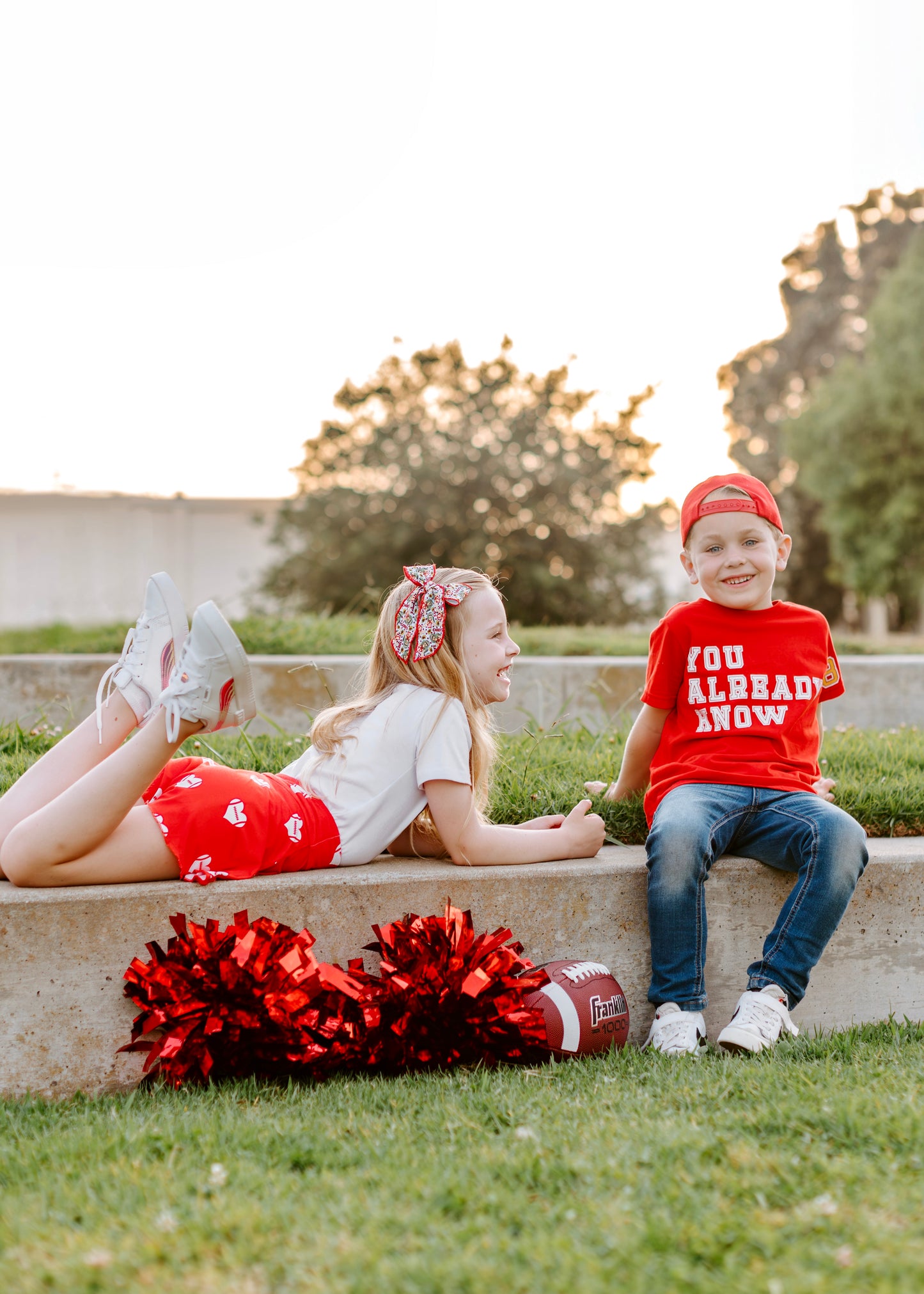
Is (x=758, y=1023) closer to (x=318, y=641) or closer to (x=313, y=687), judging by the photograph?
(x=313, y=687)

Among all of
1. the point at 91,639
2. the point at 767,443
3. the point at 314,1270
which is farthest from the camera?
the point at 767,443

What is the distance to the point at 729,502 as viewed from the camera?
127 inches

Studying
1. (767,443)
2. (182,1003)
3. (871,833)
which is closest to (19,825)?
(182,1003)

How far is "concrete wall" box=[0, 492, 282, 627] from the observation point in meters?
17.7

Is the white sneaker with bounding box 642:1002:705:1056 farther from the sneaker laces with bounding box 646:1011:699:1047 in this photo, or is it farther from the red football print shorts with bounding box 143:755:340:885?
the red football print shorts with bounding box 143:755:340:885

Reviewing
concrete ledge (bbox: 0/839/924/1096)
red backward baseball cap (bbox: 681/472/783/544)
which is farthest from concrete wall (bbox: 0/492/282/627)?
concrete ledge (bbox: 0/839/924/1096)

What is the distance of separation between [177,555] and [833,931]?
16819 mm

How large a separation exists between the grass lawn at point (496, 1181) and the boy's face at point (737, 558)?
123 cm

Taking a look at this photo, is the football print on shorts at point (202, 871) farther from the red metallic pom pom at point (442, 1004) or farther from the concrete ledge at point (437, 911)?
the red metallic pom pom at point (442, 1004)

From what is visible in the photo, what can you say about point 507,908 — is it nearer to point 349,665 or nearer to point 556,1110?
point 556,1110

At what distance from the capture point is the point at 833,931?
2.89m

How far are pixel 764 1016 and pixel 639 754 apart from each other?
88cm

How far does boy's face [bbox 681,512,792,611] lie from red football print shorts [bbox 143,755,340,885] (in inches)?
51.5

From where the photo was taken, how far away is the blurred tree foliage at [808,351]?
28219 millimetres
